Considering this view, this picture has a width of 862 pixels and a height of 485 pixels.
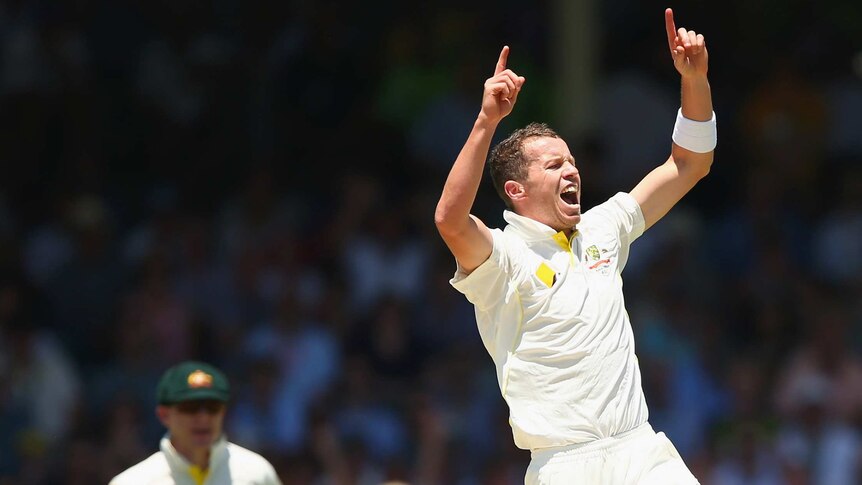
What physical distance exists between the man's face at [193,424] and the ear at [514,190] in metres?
1.54

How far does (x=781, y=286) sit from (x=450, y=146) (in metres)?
2.65

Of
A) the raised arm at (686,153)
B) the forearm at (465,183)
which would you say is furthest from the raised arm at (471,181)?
the raised arm at (686,153)

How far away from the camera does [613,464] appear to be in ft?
18.6

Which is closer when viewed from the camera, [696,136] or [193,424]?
[696,136]

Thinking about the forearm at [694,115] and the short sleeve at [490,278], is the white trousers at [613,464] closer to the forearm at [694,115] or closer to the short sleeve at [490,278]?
the short sleeve at [490,278]

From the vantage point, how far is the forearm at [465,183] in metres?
5.54

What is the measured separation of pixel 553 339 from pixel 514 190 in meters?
0.56

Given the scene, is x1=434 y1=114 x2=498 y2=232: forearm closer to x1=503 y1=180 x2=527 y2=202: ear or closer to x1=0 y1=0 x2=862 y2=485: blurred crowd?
x1=503 y1=180 x2=527 y2=202: ear

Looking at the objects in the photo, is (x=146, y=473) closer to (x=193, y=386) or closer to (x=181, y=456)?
(x=181, y=456)

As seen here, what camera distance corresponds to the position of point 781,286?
38.4 ft

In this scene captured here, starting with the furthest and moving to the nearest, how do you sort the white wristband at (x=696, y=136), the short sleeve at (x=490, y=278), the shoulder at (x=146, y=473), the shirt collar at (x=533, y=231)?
the shoulder at (x=146, y=473), the white wristband at (x=696, y=136), the shirt collar at (x=533, y=231), the short sleeve at (x=490, y=278)

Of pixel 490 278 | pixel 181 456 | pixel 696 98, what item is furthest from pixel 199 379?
pixel 696 98

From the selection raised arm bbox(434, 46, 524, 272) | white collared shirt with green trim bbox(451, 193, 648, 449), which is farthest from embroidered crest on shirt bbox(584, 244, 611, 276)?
raised arm bbox(434, 46, 524, 272)

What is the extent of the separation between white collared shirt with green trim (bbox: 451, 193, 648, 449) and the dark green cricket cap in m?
1.30
